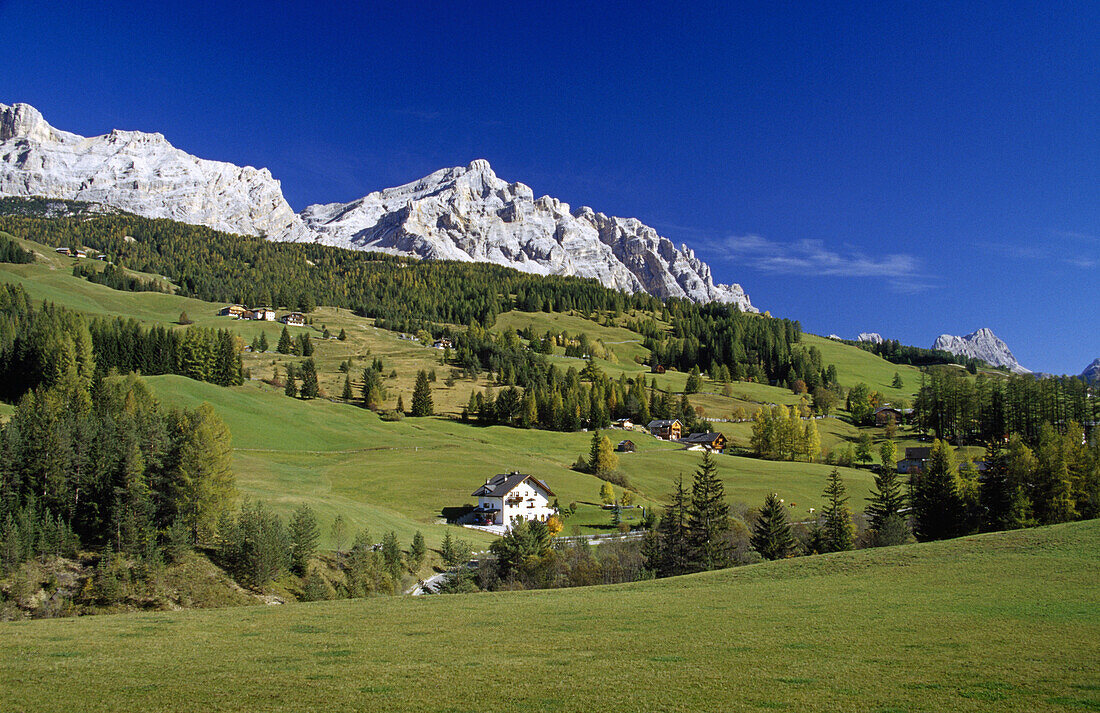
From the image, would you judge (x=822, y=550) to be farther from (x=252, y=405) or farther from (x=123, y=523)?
(x=252, y=405)

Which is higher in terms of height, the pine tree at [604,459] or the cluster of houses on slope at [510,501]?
the pine tree at [604,459]

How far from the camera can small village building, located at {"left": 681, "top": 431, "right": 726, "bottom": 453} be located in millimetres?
136625

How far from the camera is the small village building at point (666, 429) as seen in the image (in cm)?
15125

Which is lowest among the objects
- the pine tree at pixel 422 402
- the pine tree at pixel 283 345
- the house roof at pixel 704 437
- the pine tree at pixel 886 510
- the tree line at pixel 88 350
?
the pine tree at pixel 886 510

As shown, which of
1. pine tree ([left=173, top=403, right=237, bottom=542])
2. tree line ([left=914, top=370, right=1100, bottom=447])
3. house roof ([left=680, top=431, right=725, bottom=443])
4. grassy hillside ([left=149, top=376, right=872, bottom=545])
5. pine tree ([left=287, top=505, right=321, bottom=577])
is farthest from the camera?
house roof ([left=680, top=431, right=725, bottom=443])

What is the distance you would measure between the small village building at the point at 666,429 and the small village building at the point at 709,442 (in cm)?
971

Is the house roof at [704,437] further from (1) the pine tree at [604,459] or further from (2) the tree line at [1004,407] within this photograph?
(2) the tree line at [1004,407]

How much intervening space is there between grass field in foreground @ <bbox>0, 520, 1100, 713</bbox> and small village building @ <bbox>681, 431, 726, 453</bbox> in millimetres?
104820

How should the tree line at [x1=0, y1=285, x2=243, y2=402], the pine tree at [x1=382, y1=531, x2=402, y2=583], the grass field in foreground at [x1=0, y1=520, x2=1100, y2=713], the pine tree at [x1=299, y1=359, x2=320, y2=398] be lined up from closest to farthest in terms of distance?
the grass field in foreground at [x1=0, y1=520, x2=1100, y2=713]
the pine tree at [x1=382, y1=531, x2=402, y2=583]
the tree line at [x1=0, y1=285, x2=243, y2=402]
the pine tree at [x1=299, y1=359, x2=320, y2=398]

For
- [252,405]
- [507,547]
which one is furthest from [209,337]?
[507,547]

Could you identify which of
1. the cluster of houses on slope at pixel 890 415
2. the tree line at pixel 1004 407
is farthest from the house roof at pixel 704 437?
the cluster of houses on slope at pixel 890 415

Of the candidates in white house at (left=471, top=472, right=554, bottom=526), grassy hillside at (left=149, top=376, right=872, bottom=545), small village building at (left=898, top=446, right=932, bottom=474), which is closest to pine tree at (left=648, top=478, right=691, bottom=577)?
grassy hillside at (left=149, top=376, right=872, bottom=545)

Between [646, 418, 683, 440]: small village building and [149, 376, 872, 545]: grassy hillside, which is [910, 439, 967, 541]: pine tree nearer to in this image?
[149, 376, 872, 545]: grassy hillside

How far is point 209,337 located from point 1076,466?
157702 millimetres
